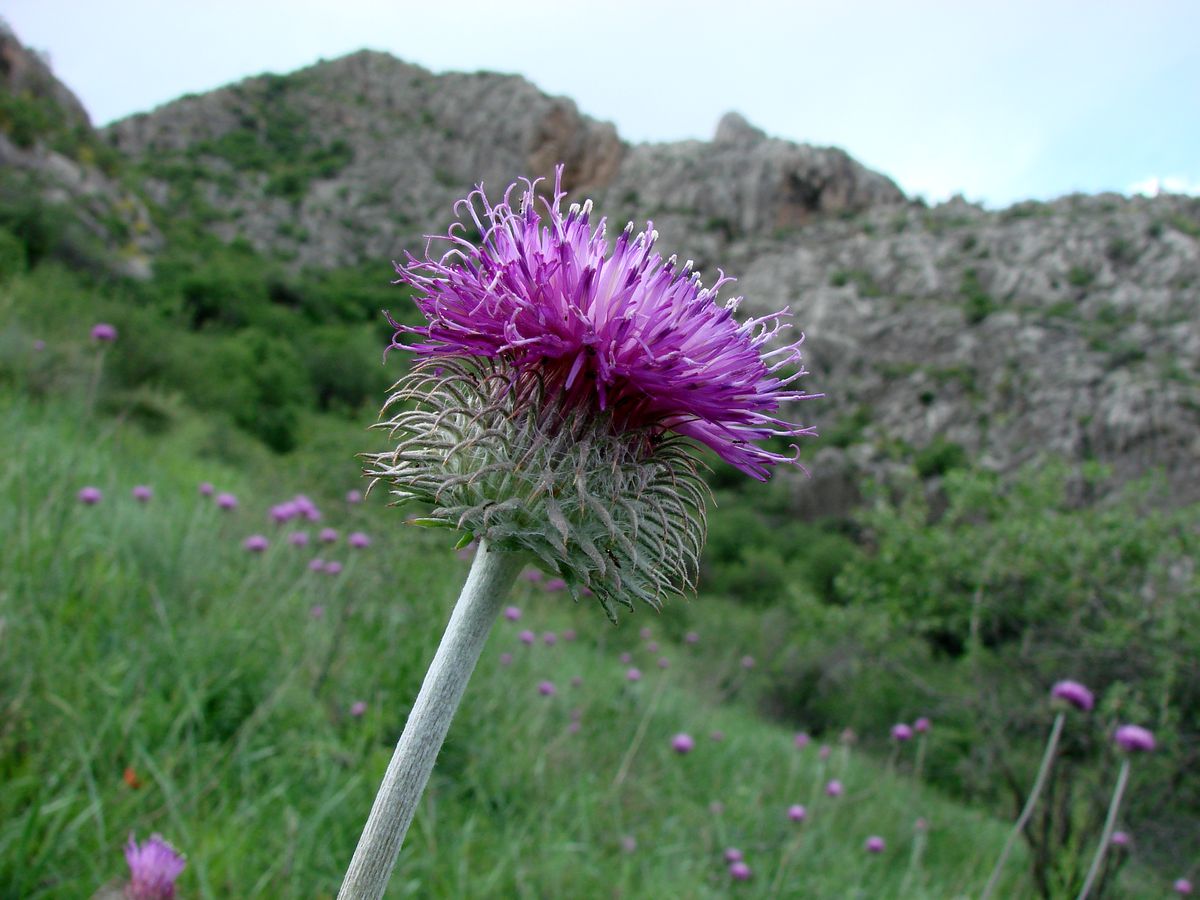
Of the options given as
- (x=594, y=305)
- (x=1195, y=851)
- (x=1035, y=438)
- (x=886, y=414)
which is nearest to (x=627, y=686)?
(x=594, y=305)

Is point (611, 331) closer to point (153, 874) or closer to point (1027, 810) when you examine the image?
point (153, 874)

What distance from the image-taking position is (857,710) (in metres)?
18.1

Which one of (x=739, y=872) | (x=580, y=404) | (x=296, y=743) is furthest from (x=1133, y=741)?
(x=580, y=404)

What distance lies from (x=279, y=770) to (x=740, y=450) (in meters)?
3.38

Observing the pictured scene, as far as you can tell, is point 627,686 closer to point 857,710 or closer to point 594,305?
point 594,305

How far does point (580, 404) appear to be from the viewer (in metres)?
1.54

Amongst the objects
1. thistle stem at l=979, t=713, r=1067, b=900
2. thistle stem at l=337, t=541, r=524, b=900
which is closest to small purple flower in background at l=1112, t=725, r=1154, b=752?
thistle stem at l=979, t=713, r=1067, b=900

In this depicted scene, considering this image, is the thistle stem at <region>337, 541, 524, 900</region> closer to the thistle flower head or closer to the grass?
the thistle flower head

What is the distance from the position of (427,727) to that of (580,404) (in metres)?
0.68

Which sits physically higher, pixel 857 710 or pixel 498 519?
pixel 498 519

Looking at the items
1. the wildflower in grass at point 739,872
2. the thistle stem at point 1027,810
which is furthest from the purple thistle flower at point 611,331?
the wildflower in grass at point 739,872

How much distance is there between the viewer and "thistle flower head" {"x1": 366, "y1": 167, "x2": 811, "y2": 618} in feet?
4.70

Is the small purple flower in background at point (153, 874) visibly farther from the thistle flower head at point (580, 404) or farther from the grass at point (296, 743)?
the grass at point (296, 743)

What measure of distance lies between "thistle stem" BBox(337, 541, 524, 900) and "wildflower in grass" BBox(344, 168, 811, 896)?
11 millimetres
